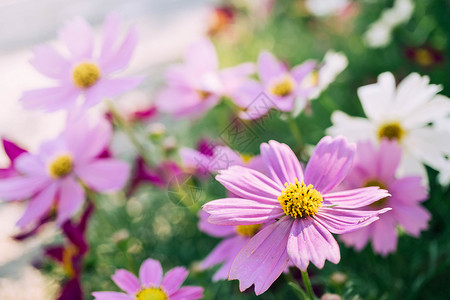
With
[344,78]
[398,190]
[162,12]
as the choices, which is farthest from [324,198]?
[162,12]

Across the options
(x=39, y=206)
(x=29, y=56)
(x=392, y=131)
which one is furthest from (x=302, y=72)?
(x=29, y=56)

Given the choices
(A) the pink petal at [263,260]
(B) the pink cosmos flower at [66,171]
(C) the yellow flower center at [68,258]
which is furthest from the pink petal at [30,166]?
(A) the pink petal at [263,260]

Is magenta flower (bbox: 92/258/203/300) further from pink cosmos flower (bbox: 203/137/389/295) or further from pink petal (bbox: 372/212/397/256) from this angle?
pink petal (bbox: 372/212/397/256)

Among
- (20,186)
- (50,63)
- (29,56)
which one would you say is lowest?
(20,186)

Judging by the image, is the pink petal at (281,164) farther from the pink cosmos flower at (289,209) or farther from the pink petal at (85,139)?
the pink petal at (85,139)

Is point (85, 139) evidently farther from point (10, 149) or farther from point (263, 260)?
point (263, 260)

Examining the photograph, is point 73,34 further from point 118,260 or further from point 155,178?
point 118,260
